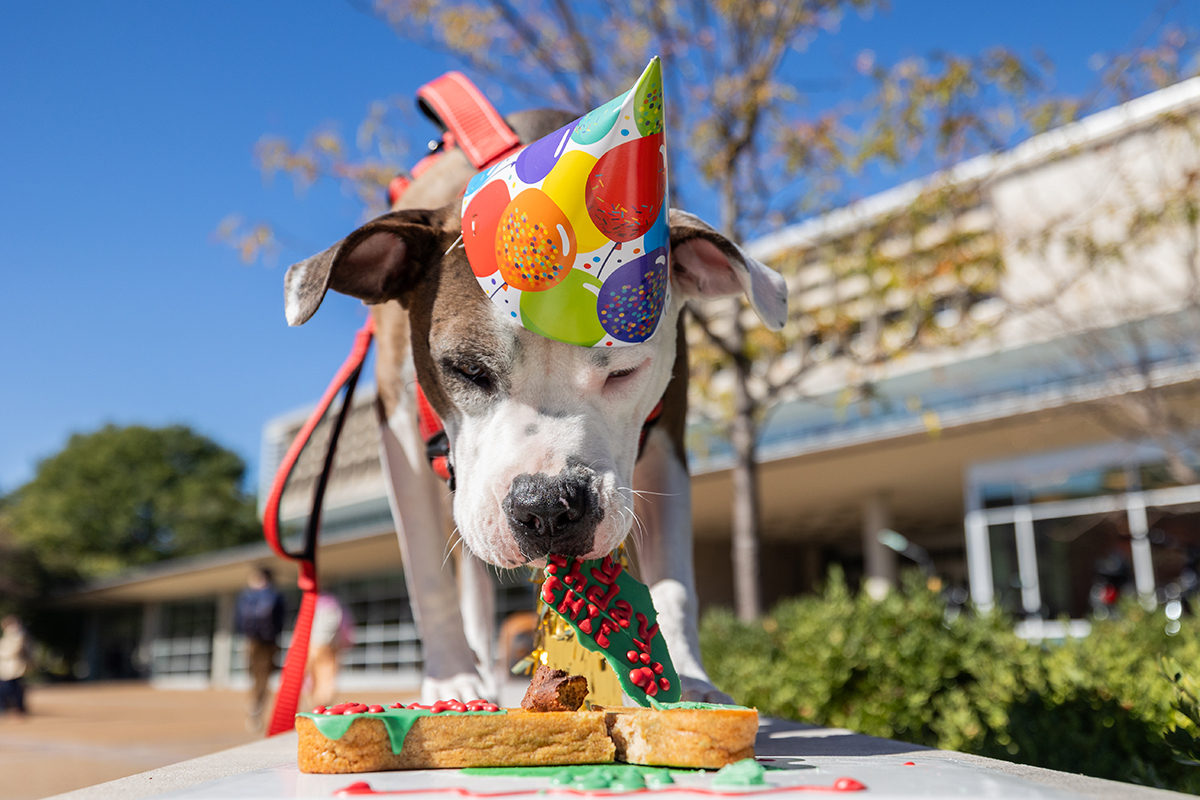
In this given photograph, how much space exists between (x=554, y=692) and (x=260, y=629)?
35.5 feet

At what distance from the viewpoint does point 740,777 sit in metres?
1.31

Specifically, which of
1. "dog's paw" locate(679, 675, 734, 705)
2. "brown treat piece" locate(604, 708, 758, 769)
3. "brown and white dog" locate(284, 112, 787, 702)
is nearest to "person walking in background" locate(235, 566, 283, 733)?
"brown and white dog" locate(284, 112, 787, 702)

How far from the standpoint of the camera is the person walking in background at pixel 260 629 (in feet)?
37.4

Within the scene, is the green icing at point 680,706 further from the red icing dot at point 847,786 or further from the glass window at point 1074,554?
the glass window at point 1074,554

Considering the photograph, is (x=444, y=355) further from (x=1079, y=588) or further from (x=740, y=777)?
(x=1079, y=588)

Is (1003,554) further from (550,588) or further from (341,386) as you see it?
(550,588)

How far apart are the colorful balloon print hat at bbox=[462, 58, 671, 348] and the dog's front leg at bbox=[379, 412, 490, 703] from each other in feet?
3.16

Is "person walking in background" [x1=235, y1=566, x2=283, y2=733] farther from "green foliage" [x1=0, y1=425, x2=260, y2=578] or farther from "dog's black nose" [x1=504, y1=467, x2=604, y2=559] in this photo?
"green foliage" [x1=0, y1=425, x2=260, y2=578]

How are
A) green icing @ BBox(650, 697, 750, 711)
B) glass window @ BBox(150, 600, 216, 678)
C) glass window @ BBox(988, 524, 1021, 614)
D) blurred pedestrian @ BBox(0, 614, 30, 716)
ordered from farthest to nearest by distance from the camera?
glass window @ BBox(150, 600, 216, 678) < glass window @ BBox(988, 524, 1021, 614) < blurred pedestrian @ BBox(0, 614, 30, 716) < green icing @ BBox(650, 697, 750, 711)

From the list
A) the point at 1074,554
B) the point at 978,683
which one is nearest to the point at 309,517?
the point at 978,683

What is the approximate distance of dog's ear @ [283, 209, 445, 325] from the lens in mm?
2227

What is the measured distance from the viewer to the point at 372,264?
95.4 inches

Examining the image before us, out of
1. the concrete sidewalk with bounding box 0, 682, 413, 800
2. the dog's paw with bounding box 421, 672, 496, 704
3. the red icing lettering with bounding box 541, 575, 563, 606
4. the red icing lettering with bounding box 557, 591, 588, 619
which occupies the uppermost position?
the red icing lettering with bounding box 541, 575, 563, 606

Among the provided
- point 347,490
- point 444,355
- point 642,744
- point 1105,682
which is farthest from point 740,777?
point 347,490
